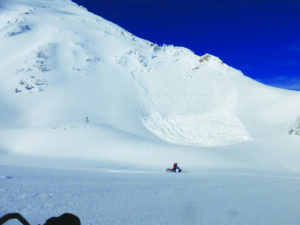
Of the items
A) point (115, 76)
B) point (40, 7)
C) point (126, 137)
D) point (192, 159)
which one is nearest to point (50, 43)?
point (115, 76)

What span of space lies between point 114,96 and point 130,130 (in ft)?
43.3

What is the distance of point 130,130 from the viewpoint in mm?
40844

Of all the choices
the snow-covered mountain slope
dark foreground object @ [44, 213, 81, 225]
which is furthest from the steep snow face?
dark foreground object @ [44, 213, 81, 225]

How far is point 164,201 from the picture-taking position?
30.5 ft

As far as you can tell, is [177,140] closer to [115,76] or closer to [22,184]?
[115,76]

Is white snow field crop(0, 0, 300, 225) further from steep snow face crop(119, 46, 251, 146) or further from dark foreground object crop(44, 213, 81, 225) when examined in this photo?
dark foreground object crop(44, 213, 81, 225)

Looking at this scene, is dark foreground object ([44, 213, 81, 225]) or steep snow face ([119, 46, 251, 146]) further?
steep snow face ([119, 46, 251, 146])

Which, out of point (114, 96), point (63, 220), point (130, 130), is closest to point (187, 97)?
point (114, 96)

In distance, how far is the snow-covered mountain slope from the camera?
34.6m

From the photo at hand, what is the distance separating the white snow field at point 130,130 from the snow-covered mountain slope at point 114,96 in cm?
26

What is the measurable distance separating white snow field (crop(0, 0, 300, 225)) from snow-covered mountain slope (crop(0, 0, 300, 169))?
0.85 feet

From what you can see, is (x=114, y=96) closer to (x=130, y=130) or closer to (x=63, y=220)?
(x=130, y=130)

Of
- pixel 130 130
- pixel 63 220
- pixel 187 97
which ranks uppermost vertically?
pixel 187 97

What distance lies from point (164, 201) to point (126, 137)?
→ 24.9 m
